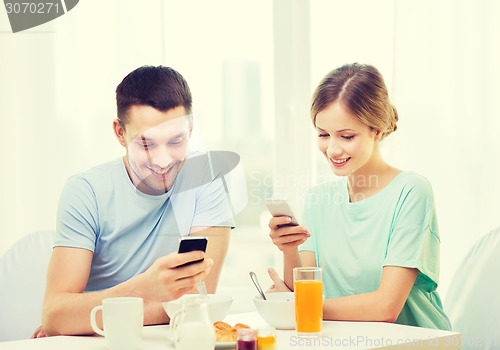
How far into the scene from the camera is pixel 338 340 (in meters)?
1.51

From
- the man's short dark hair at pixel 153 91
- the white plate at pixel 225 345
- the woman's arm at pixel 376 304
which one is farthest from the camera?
the man's short dark hair at pixel 153 91

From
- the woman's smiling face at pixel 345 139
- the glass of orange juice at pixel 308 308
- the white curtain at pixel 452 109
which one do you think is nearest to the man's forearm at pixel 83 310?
the glass of orange juice at pixel 308 308

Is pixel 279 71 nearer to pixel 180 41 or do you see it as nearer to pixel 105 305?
pixel 180 41

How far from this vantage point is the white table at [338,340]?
1469mm

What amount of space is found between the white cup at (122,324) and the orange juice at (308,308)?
338 millimetres

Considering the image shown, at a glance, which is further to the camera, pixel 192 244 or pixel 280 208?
pixel 280 208

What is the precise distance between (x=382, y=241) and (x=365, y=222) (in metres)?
0.09

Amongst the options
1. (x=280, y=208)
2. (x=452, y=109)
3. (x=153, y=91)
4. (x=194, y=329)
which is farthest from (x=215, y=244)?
(x=452, y=109)

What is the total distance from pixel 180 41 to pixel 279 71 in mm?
411

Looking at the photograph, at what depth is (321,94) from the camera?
6.78 feet

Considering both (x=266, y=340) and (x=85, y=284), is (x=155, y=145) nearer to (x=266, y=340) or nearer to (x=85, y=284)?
(x=85, y=284)

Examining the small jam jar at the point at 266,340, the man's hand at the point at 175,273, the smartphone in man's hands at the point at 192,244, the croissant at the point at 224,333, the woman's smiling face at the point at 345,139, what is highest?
Result: the woman's smiling face at the point at 345,139

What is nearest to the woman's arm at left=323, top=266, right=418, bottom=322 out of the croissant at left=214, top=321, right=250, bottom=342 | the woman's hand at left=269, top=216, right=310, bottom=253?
the woman's hand at left=269, top=216, right=310, bottom=253

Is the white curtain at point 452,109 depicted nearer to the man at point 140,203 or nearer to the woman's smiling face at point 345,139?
the woman's smiling face at point 345,139
